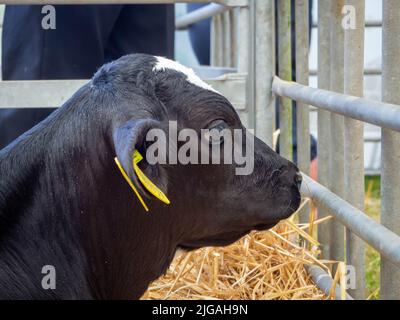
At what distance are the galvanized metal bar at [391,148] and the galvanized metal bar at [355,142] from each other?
0.25m

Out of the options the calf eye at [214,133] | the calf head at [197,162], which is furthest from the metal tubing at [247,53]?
the calf eye at [214,133]

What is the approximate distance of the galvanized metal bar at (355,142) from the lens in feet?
9.02

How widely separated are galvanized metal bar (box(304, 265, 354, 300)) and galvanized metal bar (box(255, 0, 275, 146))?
535 mm

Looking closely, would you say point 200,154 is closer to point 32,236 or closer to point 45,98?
point 32,236

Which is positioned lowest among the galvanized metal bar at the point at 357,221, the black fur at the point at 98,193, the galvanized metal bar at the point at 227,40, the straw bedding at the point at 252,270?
the straw bedding at the point at 252,270

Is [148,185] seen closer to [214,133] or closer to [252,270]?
[214,133]

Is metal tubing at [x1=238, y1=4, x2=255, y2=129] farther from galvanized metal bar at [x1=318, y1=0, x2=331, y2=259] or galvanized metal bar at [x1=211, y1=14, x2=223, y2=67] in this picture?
galvanized metal bar at [x1=211, y1=14, x2=223, y2=67]

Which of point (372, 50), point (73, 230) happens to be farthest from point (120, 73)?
point (372, 50)

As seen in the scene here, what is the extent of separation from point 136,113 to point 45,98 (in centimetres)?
113

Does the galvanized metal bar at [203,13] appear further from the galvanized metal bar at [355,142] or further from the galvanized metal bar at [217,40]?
the galvanized metal bar at [355,142]

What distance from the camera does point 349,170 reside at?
2.80 meters

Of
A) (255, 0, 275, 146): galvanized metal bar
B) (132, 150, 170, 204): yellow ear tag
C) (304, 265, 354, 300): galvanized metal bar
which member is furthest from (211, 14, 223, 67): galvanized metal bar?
(132, 150, 170, 204): yellow ear tag

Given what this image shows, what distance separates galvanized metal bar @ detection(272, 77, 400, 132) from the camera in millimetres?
2324

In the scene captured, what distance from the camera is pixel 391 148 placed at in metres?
2.50
